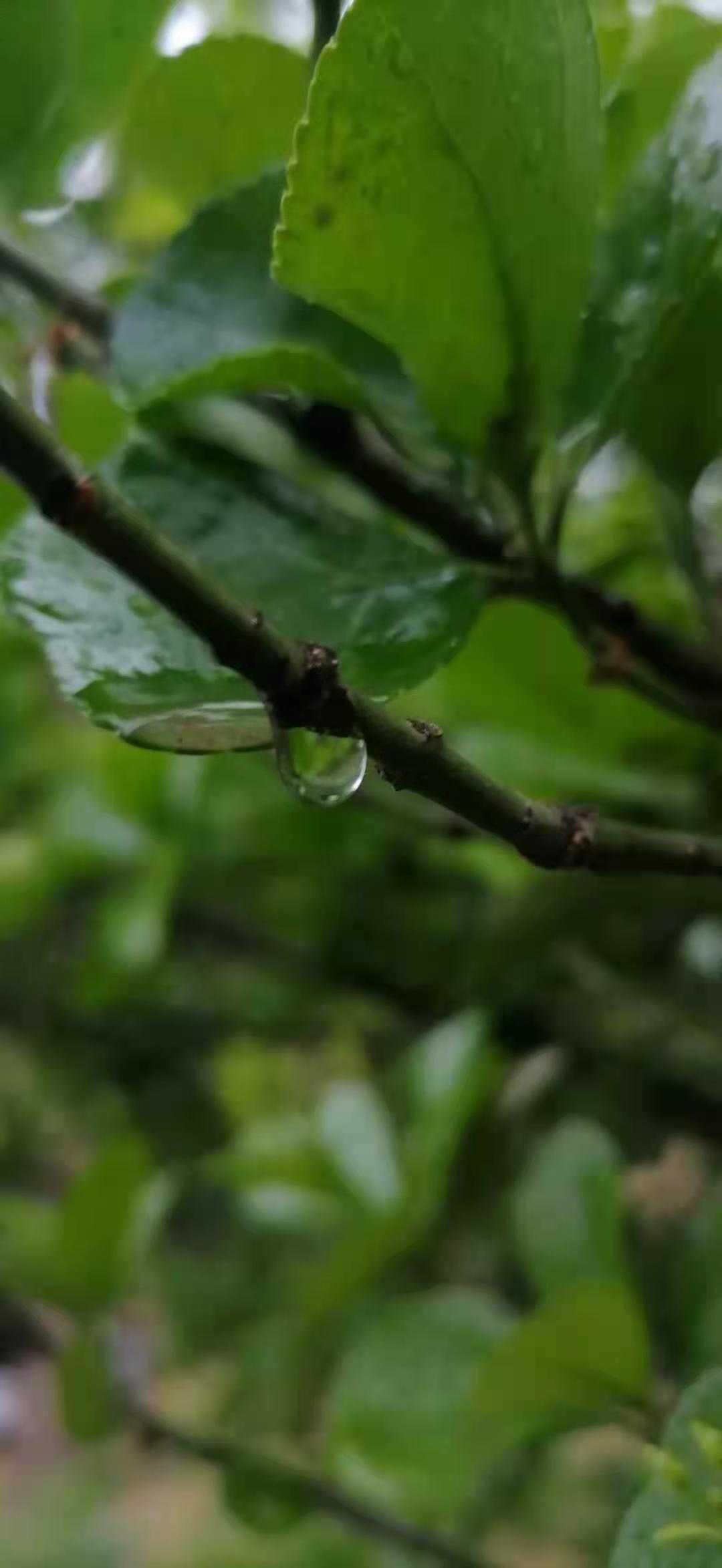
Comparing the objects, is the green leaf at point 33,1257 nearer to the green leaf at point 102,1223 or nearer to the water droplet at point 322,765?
the green leaf at point 102,1223

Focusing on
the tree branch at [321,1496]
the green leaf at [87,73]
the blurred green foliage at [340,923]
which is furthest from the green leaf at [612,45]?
the tree branch at [321,1496]

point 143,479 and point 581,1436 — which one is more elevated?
point 143,479

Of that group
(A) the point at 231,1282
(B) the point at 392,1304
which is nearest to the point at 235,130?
(B) the point at 392,1304

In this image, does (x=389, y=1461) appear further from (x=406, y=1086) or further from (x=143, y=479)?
(x=143, y=479)

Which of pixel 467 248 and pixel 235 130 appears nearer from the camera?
pixel 467 248

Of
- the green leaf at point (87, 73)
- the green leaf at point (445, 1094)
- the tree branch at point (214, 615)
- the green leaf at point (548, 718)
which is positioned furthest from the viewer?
the green leaf at point (445, 1094)

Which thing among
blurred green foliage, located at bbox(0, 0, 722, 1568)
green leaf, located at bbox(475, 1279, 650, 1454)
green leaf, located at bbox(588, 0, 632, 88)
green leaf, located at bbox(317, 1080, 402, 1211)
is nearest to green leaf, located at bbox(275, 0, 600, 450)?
blurred green foliage, located at bbox(0, 0, 722, 1568)

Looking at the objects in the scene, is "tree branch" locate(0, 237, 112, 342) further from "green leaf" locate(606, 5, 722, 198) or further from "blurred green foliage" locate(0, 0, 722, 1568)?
"green leaf" locate(606, 5, 722, 198)
